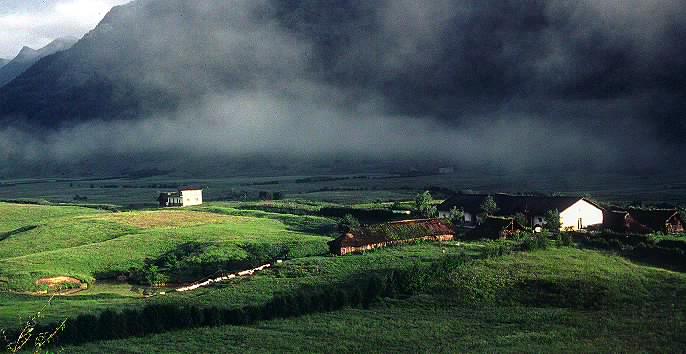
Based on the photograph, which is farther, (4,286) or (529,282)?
(4,286)

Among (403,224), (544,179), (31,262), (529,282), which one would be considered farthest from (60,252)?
(544,179)

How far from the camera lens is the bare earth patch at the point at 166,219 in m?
88.1

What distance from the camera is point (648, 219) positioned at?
7312 centimetres

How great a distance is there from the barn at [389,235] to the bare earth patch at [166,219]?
105 feet

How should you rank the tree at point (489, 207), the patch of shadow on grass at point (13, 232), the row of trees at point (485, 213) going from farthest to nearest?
the tree at point (489, 207) < the patch of shadow on grass at point (13, 232) < the row of trees at point (485, 213)

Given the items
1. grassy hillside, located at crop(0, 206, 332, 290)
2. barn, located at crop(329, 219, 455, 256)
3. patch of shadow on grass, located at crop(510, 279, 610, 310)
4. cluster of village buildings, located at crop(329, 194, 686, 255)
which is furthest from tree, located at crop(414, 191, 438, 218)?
patch of shadow on grass, located at crop(510, 279, 610, 310)

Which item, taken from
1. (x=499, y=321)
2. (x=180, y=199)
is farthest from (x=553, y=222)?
(x=180, y=199)

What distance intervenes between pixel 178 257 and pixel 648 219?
5189 centimetres

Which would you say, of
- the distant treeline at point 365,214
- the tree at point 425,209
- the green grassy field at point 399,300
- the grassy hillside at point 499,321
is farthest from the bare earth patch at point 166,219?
the grassy hillside at point 499,321

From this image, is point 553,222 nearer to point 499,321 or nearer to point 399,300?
point 399,300

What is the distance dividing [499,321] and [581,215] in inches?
1698

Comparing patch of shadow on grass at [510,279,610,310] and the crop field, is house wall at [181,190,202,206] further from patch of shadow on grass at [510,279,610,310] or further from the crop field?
patch of shadow on grass at [510,279,610,310]

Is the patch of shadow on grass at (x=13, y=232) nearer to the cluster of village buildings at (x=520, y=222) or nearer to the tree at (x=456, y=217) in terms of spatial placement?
the cluster of village buildings at (x=520, y=222)

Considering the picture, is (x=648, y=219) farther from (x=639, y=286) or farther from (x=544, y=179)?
(x=544, y=179)
